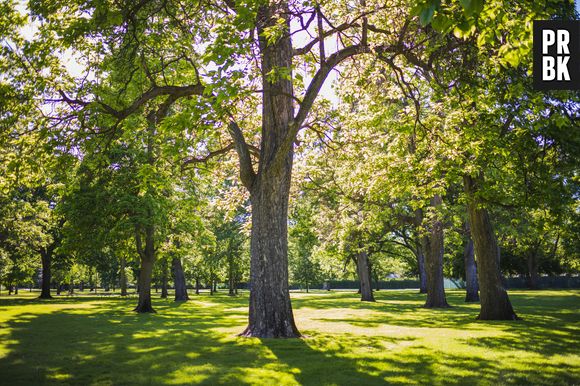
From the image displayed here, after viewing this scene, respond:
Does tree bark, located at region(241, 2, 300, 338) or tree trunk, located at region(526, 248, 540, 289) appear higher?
tree bark, located at region(241, 2, 300, 338)

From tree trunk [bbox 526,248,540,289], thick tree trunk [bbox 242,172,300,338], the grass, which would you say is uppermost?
thick tree trunk [bbox 242,172,300,338]

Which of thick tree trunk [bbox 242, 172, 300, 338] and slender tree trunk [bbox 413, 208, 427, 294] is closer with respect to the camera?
thick tree trunk [bbox 242, 172, 300, 338]

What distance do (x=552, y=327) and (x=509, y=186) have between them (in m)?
4.93

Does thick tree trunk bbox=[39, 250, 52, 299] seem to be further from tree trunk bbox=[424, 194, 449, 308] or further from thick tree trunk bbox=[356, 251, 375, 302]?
tree trunk bbox=[424, 194, 449, 308]

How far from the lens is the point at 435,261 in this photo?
990 inches

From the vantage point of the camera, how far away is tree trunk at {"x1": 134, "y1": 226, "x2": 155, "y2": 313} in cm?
2526

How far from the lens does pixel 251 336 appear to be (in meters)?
12.2

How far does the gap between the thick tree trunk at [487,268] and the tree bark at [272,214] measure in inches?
300

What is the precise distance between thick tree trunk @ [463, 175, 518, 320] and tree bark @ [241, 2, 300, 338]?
762cm

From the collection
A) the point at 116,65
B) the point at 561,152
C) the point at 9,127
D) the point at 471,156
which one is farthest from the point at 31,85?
the point at 561,152

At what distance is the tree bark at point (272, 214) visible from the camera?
1209 cm

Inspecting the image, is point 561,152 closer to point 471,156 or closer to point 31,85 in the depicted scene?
point 471,156

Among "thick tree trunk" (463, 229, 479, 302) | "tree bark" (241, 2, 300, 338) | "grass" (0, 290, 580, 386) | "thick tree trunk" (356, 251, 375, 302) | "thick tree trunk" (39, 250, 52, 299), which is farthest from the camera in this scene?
"thick tree trunk" (39, 250, 52, 299)

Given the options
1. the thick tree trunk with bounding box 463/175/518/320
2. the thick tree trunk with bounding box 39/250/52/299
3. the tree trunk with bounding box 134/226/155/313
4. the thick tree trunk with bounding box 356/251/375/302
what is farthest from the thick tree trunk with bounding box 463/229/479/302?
the thick tree trunk with bounding box 39/250/52/299
